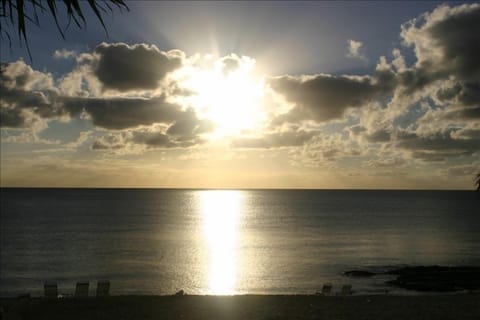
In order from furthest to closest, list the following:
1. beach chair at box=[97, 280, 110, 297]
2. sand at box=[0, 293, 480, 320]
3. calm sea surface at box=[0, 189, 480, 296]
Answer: calm sea surface at box=[0, 189, 480, 296]
beach chair at box=[97, 280, 110, 297]
sand at box=[0, 293, 480, 320]

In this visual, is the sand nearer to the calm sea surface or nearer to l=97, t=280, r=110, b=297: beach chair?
l=97, t=280, r=110, b=297: beach chair

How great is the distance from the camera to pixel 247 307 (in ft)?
53.4

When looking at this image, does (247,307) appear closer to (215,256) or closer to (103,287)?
(103,287)

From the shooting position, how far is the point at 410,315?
1530cm

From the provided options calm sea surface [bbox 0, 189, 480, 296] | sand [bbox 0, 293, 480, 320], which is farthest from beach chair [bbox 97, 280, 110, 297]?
calm sea surface [bbox 0, 189, 480, 296]

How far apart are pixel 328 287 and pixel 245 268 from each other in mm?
33485

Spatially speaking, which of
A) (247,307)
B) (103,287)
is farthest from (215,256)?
(247,307)

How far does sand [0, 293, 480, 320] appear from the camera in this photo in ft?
50.0

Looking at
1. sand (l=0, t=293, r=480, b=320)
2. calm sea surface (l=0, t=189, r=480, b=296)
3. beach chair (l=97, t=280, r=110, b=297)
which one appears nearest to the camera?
sand (l=0, t=293, r=480, b=320)

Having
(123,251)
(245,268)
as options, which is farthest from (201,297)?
(123,251)

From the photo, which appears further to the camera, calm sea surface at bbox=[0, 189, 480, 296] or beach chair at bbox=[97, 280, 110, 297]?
calm sea surface at bbox=[0, 189, 480, 296]

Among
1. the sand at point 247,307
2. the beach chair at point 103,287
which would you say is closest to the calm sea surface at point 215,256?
the beach chair at point 103,287

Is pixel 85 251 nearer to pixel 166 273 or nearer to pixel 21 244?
pixel 21 244

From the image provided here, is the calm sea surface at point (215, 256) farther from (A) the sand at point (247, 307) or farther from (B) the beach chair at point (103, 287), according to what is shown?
(A) the sand at point (247, 307)
